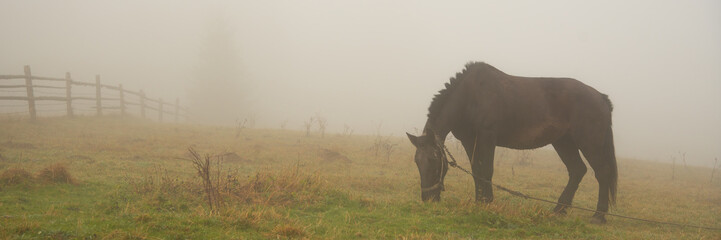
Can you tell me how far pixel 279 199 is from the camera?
6.48m

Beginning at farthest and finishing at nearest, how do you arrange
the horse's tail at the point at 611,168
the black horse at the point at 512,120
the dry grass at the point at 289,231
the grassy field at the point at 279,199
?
the horse's tail at the point at 611,168 < the black horse at the point at 512,120 < the grassy field at the point at 279,199 < the dry grass at the point at 289,231

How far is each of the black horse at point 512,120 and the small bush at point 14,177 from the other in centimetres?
649

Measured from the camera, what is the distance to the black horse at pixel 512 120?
6.86 metres

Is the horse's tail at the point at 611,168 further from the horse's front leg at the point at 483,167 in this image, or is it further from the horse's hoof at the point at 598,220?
the horse's front leg at the point at 483,167

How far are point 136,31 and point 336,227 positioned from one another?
287 ft

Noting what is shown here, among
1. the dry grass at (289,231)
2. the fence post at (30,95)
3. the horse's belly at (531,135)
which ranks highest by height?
the fence post at (30,95)

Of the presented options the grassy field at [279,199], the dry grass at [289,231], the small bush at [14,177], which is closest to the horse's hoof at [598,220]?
the grassy field at [279,199]

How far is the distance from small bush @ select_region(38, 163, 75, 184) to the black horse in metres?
6.12

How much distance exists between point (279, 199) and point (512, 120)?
13.5 feet

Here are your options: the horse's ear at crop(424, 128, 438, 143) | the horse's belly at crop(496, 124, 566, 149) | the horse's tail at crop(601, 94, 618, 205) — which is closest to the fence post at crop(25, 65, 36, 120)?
the horse's ear at crop(424, 128, 438, 143)

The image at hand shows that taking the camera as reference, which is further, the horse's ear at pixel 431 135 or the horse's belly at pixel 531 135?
the horse's belly at pixel 531 135

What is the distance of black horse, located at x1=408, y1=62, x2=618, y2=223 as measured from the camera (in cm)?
686

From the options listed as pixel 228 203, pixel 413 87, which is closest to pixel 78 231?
pixel 228 203

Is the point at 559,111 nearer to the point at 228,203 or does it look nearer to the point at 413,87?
the point at 228,203
